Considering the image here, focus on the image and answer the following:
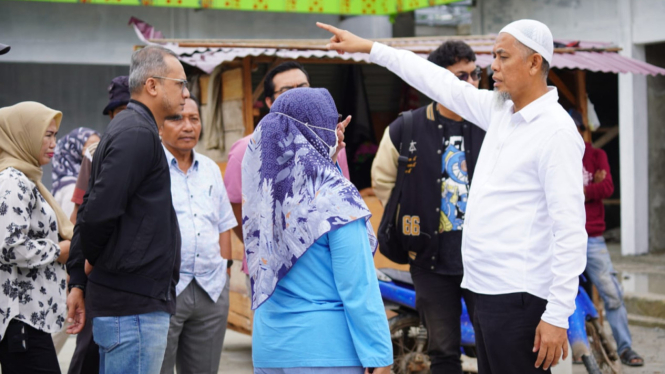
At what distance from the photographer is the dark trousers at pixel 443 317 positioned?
439 cm

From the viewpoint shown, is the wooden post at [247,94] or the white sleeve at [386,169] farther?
the wooden post at [247,94]

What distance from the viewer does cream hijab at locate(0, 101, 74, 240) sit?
390cm

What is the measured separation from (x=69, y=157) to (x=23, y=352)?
2.99 metres

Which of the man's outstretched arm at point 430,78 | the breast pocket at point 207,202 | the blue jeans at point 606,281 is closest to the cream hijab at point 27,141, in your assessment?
the breast pocket at point 207,202

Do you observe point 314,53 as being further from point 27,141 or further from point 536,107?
point 536,107

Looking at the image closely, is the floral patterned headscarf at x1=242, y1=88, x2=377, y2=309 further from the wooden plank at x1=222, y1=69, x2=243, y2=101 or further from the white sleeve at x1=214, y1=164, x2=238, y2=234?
the wooden plank at x1=222, y1=69, x2=243, y2=101

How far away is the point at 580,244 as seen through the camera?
297 cm

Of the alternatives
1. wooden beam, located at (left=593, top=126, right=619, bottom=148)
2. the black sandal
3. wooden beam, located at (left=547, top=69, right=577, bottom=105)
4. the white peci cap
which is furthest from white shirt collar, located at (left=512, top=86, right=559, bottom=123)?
wooden beam, located at (left=593, top=126, right=619, bottom=148)

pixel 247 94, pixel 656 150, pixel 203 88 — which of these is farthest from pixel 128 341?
pixel 656 150

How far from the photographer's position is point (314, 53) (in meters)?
6.98

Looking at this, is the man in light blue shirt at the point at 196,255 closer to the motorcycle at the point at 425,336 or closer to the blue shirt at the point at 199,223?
the blue shirt at the point at 199,223

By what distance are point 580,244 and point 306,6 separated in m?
9.99

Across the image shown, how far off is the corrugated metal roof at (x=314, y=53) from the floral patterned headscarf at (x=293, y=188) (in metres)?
3.88

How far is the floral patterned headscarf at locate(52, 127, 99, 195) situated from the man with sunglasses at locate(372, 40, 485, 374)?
3016 millimetres
